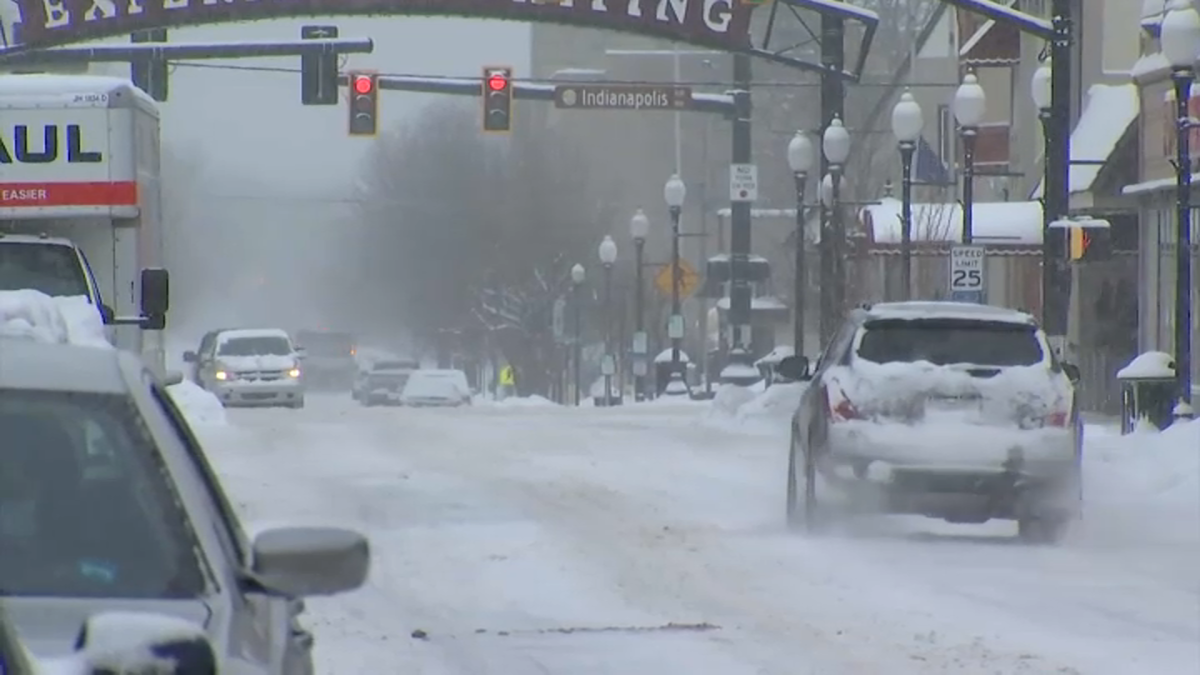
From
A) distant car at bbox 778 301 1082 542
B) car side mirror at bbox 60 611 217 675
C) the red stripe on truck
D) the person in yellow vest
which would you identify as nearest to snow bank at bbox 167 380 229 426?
the red stripe on truck

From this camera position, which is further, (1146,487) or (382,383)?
(382,383)

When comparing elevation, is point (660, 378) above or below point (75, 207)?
below

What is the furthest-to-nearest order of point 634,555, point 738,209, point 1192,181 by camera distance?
point 738,209, point 1192,181, point 634,555

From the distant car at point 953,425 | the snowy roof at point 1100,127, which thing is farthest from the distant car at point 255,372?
the distant car at point 953,425

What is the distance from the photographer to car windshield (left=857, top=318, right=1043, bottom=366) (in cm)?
1658

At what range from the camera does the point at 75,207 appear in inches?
922

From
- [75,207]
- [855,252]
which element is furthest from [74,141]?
[855,252]

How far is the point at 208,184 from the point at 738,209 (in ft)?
318

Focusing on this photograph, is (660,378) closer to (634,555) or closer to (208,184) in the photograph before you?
(634,555)

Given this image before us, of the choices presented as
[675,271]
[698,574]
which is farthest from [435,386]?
[698,574]

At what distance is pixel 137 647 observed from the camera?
3.53m

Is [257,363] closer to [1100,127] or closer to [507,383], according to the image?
[1100,127]

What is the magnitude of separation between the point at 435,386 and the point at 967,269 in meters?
31.5

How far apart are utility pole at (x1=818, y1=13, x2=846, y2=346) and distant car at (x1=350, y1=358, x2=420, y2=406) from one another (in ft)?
107
